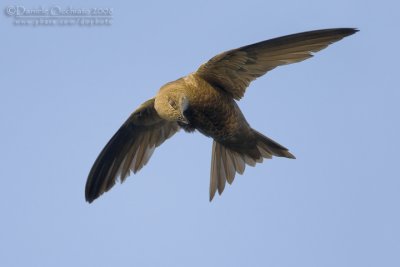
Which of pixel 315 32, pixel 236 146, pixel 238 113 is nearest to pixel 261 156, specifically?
pixel 236 146

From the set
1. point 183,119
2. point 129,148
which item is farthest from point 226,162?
point 183,119

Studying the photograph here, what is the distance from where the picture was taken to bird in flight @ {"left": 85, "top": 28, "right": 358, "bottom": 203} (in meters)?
8.01

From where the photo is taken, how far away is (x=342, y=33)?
25.1 ft

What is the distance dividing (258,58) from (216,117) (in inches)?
33.1

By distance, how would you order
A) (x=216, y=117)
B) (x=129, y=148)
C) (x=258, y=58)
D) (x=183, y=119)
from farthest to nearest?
(x=129, y=148) → (x=216, y=117) → (x=258, y=58) → (x=183, y=119)

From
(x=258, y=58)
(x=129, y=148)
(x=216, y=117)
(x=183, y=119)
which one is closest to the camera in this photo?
(x=183, y=119)

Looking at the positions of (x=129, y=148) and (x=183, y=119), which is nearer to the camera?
(x=183, y=119)

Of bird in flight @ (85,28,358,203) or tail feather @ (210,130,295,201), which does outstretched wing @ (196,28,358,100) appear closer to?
bird in flight @ (85,28,358,203)

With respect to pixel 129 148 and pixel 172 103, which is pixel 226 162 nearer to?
pixel 129 148

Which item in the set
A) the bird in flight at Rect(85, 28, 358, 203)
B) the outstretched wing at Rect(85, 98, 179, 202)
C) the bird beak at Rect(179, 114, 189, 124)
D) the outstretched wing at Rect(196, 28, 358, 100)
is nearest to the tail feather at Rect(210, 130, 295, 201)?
the bird in flight at Rect(85, 28, 358, 203)

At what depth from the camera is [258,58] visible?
822 centimetres

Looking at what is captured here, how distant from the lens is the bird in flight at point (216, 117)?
8.01 m

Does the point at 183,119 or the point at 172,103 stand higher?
the point at 172,103

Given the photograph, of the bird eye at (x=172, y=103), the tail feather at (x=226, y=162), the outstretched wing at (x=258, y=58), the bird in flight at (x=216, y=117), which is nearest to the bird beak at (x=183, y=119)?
the bird in flight at (x=216, y=117)
